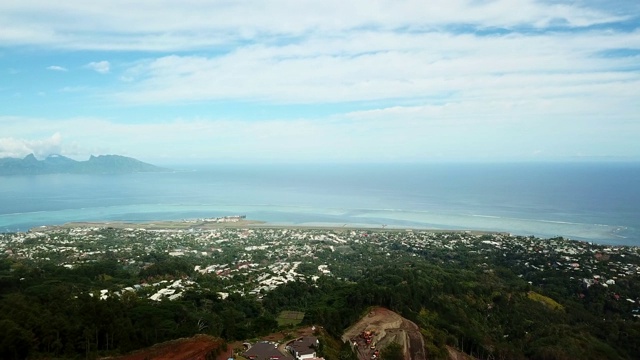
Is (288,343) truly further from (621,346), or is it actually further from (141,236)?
(141,236)

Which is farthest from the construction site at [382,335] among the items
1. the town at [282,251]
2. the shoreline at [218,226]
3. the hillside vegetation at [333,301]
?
the shoreline at [218,226]

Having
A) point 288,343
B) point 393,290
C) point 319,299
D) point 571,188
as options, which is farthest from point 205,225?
point 571,188

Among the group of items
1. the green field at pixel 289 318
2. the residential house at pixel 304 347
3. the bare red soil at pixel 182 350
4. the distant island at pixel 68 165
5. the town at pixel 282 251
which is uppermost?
the distant island at pixel 68 165

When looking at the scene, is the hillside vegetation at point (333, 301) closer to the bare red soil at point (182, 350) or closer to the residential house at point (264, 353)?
the bare red soil at point (182, 350)

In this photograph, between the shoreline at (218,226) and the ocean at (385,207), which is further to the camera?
the ocean at (385,207)

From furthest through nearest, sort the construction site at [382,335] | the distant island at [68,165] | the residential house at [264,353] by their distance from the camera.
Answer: the distant island at [68,165] < the construction site at [382,335] < the residential house at [264,353]

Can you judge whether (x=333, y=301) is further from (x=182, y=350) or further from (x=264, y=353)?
(x=182, y=350)
